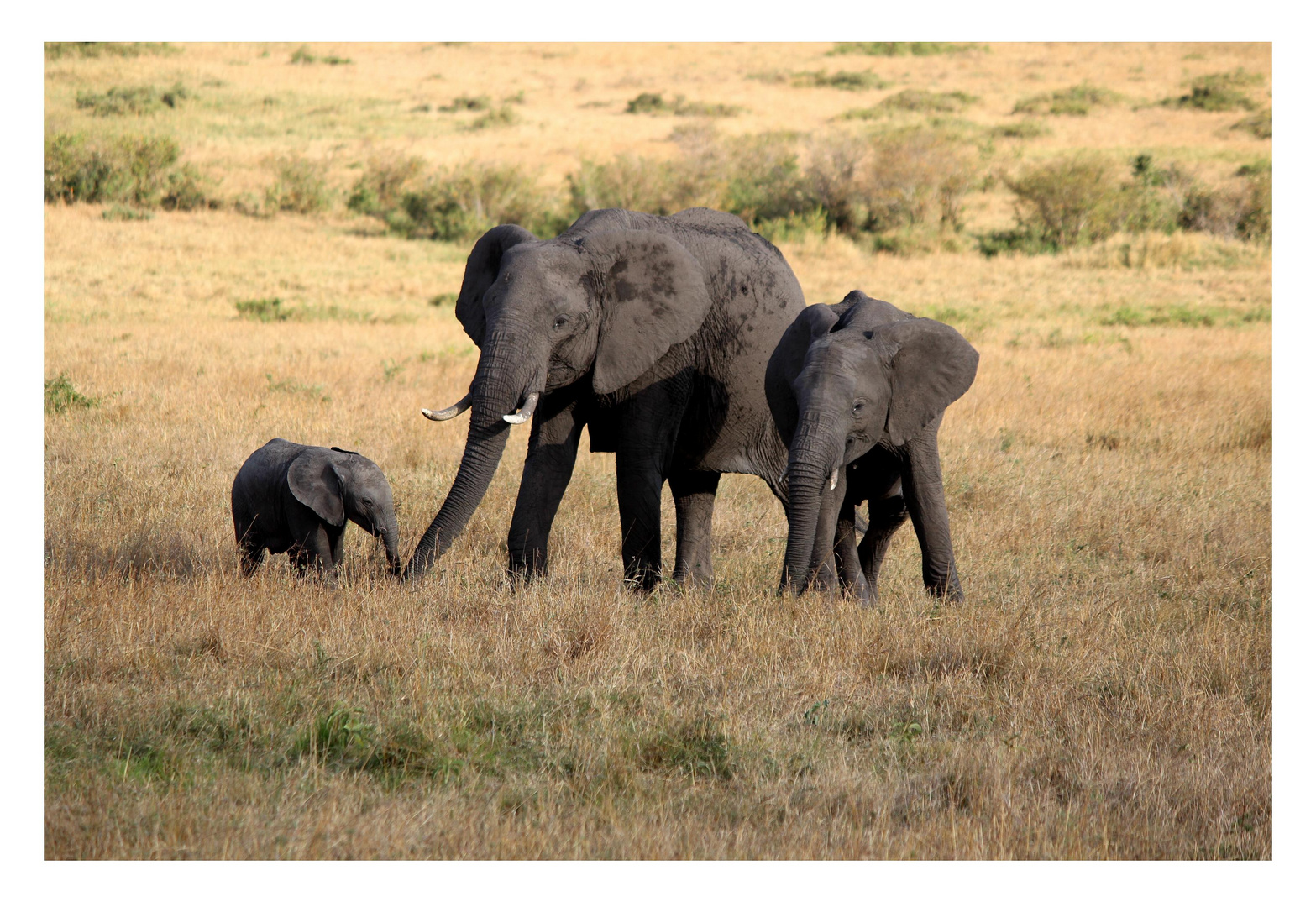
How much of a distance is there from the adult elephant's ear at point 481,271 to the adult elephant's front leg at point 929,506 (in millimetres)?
→ 2570

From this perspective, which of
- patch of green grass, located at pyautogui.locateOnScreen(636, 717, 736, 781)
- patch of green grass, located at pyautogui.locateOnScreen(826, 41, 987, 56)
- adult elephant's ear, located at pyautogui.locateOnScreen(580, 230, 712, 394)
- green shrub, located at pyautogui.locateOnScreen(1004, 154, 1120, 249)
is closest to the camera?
patch of green grass, located at pyautogui.locateOnScreen(636, 717, 736, 781)

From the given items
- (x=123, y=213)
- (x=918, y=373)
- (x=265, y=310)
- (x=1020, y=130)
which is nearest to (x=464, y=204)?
(x=123, y=213)

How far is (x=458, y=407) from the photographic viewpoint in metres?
6.50

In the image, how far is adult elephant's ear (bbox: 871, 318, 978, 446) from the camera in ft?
21.5

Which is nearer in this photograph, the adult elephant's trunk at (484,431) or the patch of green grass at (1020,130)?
the adult elephant's trunk at (484,431)

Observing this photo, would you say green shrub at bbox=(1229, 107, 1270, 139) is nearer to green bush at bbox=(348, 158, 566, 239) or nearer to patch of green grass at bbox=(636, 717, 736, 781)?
green bush at bbox=(348, 158, 566, 239)

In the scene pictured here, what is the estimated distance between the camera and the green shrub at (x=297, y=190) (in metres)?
29.7

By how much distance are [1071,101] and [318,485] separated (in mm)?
45614

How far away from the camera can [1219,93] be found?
45844mm

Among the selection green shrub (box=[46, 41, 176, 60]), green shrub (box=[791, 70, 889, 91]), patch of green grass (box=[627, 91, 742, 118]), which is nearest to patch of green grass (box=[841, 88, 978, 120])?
green shrub (box=[791, 70, 889, 91])

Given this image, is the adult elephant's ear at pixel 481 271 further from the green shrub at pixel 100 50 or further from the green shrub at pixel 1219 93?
the green shrub at pixel 1219 93

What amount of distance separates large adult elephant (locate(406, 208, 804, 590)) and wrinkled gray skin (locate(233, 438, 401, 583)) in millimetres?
567

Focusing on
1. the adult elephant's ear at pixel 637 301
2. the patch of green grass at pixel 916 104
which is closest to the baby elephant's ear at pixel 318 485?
the adult elephant's ear at pixel 637 301

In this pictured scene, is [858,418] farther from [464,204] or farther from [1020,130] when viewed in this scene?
[1020,130]
